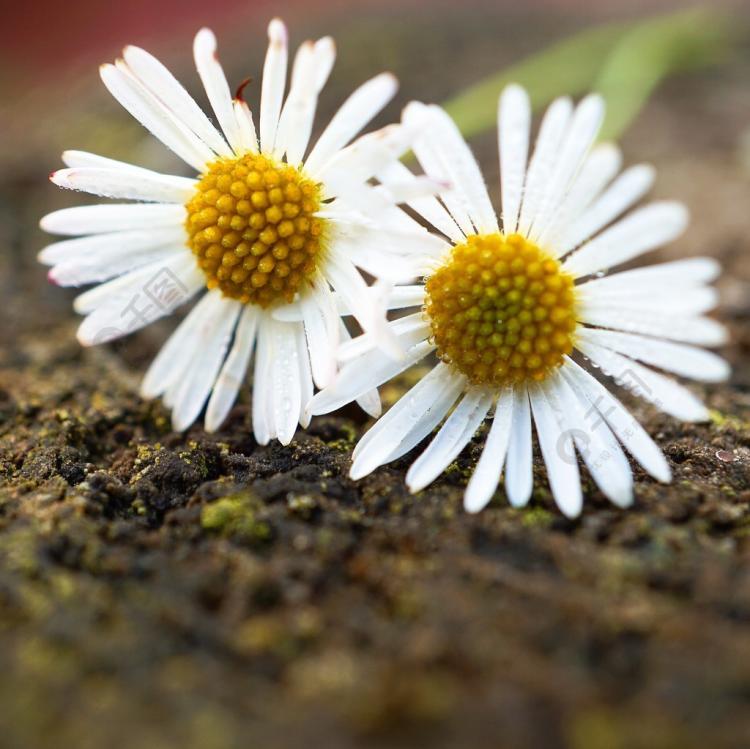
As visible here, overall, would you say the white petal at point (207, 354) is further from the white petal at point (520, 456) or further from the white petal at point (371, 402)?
the white petal at point (520, 456)

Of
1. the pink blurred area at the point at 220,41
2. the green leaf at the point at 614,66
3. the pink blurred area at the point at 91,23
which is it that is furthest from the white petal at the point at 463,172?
the pink blurred area at the point at 91,23

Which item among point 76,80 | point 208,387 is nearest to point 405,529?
point 208,387

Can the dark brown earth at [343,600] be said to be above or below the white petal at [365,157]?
below

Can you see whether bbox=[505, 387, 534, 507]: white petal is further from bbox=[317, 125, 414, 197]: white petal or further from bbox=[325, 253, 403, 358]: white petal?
bbox=[317, 125, 414, 197]: white petal

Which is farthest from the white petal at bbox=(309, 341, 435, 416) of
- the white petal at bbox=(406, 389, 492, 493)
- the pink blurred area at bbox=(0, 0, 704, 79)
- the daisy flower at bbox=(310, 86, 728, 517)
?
the pink blurred area at bbox=(0, 0, 704, 79)

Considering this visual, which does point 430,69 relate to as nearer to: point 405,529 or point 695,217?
point 695,217

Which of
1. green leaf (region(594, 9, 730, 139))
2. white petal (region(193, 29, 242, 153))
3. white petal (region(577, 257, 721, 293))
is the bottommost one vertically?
white petal (region(577, 257, 721, 293))
